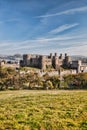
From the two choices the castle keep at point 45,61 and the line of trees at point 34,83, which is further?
the castle keep at point 45,61

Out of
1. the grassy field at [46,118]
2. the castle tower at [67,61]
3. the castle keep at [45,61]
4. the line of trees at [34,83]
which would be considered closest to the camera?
the grassy field at [46,118]

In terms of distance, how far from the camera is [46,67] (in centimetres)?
18088

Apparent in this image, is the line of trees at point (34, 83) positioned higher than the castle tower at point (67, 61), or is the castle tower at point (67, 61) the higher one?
the castle tower at point (67, 61)

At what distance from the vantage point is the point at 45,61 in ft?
591

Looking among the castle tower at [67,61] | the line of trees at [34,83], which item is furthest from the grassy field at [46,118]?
the castle tower at [67,61]

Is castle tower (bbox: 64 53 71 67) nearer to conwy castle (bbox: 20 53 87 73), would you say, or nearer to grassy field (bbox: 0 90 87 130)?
conwy castle (bbox: 20 53 87 73)

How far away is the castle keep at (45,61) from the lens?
589 ft

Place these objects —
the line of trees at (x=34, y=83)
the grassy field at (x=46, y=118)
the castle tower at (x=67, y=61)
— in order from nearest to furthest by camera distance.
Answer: the grassy field at (x=46, y=118), the line of trees at (x=34, y=83), the castle tower at (x=67, y=61)

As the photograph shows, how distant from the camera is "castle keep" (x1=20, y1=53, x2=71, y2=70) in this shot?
179500mm

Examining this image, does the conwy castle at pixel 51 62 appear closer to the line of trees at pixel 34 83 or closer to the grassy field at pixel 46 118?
the line of trees at pixel 34 83

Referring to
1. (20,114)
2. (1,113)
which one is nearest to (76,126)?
(20,114)

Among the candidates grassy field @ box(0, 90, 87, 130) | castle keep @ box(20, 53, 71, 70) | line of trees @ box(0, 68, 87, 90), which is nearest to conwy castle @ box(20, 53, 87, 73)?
castle keep @ box(20, 53, 71, 70)

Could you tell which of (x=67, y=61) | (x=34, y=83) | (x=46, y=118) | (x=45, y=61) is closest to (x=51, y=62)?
(x=45, y=61)

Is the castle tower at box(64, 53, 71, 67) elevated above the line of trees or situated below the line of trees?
above
